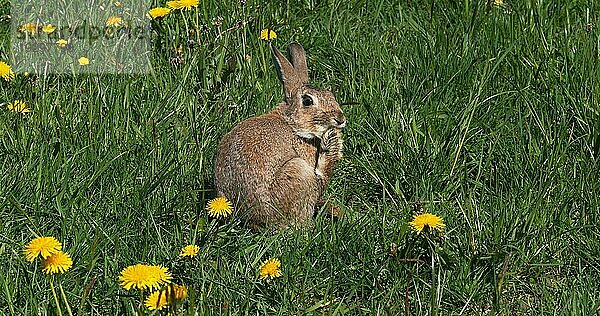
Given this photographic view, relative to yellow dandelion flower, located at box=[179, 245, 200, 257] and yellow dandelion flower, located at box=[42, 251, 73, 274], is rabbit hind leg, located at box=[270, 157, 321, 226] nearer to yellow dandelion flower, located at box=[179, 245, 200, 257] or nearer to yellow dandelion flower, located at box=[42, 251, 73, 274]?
yellow dandelion flower, located at box=[179, 245, 200, 257]

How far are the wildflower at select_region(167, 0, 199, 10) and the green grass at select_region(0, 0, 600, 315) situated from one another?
229mm

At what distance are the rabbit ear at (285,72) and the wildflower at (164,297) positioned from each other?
183 cm

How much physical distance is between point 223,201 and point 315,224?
16.0 inches

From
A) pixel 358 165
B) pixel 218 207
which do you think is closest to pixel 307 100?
pixel 358 165

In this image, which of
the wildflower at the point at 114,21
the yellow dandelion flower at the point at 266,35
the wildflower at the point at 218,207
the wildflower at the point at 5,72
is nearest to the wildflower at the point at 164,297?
the wildflower at the point at 218,207

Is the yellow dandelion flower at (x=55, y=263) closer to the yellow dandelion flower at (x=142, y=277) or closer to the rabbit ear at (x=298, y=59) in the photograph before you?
the yellow dandelion flower at (x=142, y=277)

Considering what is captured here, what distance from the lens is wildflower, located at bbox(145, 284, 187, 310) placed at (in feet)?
10.4

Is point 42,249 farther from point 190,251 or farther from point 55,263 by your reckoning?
point 190,251

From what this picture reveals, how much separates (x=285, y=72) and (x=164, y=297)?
193 cm

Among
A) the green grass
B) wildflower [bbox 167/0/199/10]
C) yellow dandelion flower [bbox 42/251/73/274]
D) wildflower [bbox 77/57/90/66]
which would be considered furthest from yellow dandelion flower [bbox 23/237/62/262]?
wildflower [bbox 167/0/199/10]

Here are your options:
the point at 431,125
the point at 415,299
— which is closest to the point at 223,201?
the point at 415,299

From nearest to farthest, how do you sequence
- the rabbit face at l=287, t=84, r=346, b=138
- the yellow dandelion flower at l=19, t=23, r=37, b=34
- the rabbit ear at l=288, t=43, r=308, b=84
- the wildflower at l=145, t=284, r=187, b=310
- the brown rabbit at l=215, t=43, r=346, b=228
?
the wildflower at l=145, t=284, r=187, b=310 < the brown rabbit at l=215, t=43, r=346, b=228 < the rabbit face at l=287, t=84, r=346, b=138 < the rabbit ear at l=288, t=43, r=308, b=84 < the yellow dandelion flower at l=19, t=23, r=37, b=34

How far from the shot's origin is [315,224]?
4.34m

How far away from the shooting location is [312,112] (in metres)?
4.79
